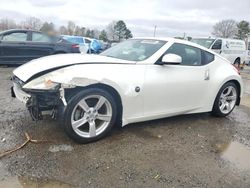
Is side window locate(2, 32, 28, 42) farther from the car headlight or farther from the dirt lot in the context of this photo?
the car headlight

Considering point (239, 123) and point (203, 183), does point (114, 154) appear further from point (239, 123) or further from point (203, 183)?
point (239, 123)

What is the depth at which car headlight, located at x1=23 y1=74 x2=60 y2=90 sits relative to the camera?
11.2 ft

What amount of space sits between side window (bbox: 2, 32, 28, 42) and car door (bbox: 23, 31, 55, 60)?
0.20m

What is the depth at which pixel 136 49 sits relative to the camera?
459cm

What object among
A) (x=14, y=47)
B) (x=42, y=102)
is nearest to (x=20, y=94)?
(x=42, y=102)

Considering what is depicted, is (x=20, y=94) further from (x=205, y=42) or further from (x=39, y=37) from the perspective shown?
(x=205, y=42)

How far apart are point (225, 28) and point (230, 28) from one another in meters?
1.01

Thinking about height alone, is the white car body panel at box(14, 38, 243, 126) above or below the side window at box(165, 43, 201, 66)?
below

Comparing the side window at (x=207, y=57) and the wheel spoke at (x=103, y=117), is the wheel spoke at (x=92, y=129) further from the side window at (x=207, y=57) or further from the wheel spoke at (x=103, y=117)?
the side window at (x=207, y=57)

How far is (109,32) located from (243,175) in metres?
55.1

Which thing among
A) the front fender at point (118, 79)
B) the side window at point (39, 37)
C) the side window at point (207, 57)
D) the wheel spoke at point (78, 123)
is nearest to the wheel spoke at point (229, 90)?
the side window at point (207, 57)

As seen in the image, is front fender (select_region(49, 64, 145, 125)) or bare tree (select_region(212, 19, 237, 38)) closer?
front fender (select_region(49, 64, 145, 125))

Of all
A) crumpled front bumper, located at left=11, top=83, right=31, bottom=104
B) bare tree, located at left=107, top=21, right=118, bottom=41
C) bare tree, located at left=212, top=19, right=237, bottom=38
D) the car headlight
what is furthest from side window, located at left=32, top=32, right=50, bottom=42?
bare tree, located at left=212, top=19, right=237, bottom=38

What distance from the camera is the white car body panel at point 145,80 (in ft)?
12.0
